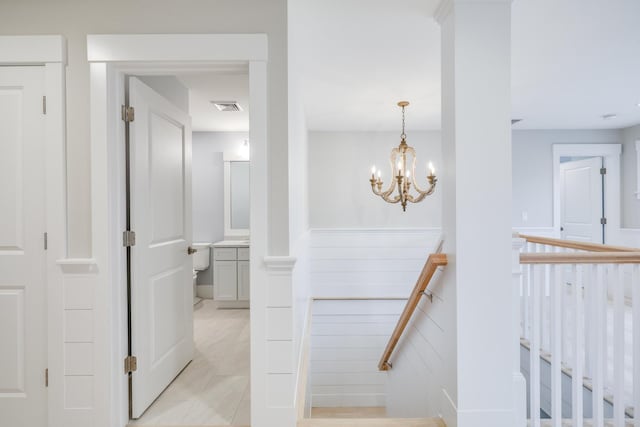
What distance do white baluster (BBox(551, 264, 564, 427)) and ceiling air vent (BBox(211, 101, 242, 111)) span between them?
3.20 m

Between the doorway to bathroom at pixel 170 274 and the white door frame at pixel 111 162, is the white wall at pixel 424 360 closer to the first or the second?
the white door frame at pixel 111 162

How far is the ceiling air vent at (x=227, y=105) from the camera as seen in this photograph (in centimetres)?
362

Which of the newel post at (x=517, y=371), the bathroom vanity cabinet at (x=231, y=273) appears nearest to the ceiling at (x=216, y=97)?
the bathroom vanity cabinet at (x=231, y=273)

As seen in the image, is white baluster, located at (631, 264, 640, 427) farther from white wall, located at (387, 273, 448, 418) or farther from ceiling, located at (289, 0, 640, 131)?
ceiling, located at (289, 0, 640, 131)

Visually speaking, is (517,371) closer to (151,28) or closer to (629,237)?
(151,28)

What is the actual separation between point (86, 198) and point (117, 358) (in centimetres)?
88

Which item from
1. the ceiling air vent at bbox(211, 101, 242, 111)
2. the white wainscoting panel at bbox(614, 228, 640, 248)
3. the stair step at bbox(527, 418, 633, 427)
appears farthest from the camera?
the white wainscoting panel at bbox(614, 228, 640, 248)

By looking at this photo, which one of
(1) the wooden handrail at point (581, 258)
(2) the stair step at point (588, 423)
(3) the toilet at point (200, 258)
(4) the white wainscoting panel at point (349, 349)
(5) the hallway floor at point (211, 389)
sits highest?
(1) the wooden handrail at point (581, 258)

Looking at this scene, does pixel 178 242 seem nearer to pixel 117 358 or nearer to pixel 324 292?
pixel 117 358

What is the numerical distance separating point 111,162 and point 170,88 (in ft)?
Result: 3.74

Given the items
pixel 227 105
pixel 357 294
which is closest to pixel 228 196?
pixel 227 105

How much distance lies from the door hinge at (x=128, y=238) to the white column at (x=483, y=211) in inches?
71.0

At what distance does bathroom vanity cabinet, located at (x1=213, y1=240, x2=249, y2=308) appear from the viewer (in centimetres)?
441

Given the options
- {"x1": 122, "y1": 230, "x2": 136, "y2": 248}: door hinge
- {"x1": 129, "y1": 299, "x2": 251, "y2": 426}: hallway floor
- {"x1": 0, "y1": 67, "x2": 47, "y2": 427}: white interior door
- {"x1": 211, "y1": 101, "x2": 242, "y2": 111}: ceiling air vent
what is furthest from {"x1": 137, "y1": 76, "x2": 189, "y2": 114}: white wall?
{"x1": 129, "y1": 299, "x2": 251, "y2": 426}: hallway floor
